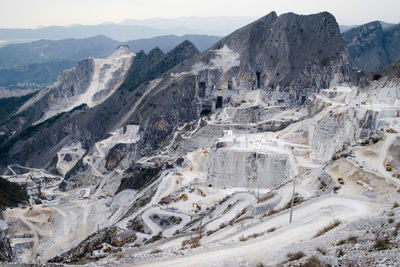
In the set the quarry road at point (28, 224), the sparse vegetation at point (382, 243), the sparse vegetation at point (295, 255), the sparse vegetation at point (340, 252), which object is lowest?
the quarry road at point (28, 224)

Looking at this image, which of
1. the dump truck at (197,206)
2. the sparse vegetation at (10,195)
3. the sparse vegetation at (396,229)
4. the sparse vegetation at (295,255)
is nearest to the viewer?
the sparse vegetation at (396,229)

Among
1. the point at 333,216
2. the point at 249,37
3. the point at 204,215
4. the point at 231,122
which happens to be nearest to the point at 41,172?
the point at 231,122

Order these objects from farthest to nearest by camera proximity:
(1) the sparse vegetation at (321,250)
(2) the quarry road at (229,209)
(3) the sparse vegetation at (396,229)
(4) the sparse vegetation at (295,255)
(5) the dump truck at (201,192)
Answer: (5) the dump truck at (201,192), (2) the quarry road at (229,209), (4) the sparse vegetation at (295,255), (1) the sparse vegetation at (321,250), (3) the sparse vegetation at (396,229)

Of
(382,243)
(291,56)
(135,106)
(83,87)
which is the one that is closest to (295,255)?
(382,243)

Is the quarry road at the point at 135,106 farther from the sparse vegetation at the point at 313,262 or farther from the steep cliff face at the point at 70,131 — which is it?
the sparse vegetation at the point at 313,262

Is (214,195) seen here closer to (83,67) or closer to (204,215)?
(204,215)

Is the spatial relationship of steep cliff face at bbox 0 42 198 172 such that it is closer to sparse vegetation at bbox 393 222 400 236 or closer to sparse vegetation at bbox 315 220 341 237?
sparse vegetation at bbox 315 220 341 237

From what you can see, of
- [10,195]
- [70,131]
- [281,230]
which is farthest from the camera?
[70,131]

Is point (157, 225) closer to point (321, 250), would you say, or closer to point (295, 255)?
point (295, 255)

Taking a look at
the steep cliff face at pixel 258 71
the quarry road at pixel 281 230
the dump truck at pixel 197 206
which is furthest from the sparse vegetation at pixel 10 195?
the quarry road at pixel 281 230

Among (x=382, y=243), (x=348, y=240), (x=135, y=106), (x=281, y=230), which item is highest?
(x=382, y=243)
